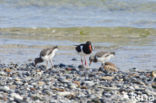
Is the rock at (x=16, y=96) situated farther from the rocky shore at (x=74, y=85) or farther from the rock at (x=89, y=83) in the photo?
the rock at (x=89, y=83)

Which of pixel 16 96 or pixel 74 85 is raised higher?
pixel 16 96

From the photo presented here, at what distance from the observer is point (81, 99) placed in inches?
355

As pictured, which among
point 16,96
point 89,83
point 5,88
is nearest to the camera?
point 16,96

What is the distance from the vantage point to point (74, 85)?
1019 cm

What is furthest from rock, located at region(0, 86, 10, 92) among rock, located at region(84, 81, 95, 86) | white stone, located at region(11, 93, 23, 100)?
rock, located at region(84, 81, 95, 86)

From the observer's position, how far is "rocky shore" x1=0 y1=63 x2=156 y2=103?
895cm

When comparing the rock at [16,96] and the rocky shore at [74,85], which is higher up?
the rock at [16,96]

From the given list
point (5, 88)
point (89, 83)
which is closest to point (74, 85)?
point (89, 83)

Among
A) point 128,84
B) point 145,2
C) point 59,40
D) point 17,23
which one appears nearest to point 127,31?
point 59,40

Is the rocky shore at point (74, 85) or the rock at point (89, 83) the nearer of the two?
the rocky shore at point (74, 85)

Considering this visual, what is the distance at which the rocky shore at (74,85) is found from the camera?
8949 mm

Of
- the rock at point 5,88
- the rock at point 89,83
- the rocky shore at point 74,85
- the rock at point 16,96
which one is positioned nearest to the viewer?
the rock at point 16,96

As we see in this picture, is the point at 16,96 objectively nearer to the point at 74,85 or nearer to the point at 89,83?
the point at 74,85

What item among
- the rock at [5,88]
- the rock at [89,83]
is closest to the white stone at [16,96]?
the rock at [5,88]
